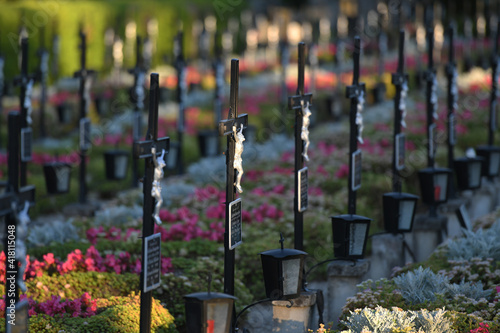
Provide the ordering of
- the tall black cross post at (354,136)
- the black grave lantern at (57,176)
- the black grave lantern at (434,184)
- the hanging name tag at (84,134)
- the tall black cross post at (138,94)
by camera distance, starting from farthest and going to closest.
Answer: the tall black cross post at (138,94)
the hanging name tag at (84,134)
the black grave lantern at (57,176)
the black grave lantern at (434,184)
the tall black cross post at (354,136)

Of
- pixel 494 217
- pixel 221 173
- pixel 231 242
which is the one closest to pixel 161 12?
pixel 221 173

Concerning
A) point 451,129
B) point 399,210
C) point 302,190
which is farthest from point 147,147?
point 451,129

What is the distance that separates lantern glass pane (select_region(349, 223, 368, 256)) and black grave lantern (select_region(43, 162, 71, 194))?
268 inches

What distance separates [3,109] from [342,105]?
12.0 metres

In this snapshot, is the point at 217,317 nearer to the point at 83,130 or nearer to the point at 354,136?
the point at 354,136

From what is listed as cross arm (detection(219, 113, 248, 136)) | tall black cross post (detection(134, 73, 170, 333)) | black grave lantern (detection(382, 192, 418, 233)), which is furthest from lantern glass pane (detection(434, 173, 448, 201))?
tall black cross post (detection(134, 73, 170, 333))

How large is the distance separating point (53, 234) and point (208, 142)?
8.28 meters

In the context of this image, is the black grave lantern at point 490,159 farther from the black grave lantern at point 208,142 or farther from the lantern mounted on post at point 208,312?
the lantern mounted on post at point 208,312

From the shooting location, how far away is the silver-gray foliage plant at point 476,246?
12445 mm

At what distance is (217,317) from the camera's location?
8523 mm

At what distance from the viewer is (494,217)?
1531 cm

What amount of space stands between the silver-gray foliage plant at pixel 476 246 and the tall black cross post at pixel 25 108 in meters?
7.29

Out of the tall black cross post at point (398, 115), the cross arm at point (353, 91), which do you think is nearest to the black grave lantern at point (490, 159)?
the tall black cross post at point (398, 115)

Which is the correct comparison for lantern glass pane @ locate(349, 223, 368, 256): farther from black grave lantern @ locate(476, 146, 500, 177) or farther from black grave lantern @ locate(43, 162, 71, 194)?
black grave lantern @ locate(476, 146, 500, 177)
